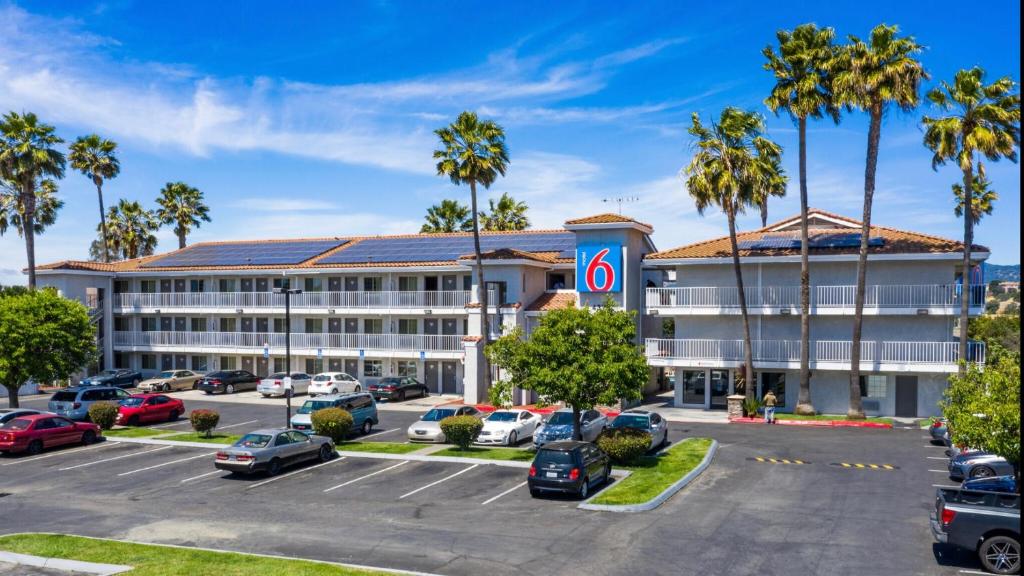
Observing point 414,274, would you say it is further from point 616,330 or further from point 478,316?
point 616,330

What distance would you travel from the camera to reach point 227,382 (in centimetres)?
5316

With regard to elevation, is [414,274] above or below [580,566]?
above

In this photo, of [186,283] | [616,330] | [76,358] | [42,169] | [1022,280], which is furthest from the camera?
[186,283]

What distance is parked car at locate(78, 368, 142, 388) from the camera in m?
53.9

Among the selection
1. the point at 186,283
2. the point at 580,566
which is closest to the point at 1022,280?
the point at 580,566

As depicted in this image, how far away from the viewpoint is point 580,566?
1711cm

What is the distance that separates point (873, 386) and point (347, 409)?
25918 millimetres

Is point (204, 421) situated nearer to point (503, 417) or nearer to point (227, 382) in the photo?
point (503, 417)

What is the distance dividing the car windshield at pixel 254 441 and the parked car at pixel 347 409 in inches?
218

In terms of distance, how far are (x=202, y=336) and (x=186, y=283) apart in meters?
6.36

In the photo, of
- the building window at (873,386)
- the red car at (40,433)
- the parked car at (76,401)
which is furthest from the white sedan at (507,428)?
the parked car at (76,401)

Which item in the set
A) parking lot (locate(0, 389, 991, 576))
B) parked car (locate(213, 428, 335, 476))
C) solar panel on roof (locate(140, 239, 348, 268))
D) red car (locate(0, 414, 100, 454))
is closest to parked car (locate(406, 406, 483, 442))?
parking lot (locate(0, 389, 991, 576))

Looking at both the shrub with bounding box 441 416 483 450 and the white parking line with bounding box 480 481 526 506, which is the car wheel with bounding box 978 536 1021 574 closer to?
the white parking line with bounding box 480 481 526 506

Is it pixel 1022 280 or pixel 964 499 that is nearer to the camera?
pixel 1022 280
